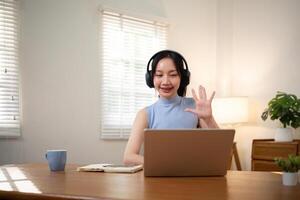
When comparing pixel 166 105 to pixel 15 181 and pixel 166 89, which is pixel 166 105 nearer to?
pixel 166 89

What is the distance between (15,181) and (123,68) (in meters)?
2.40

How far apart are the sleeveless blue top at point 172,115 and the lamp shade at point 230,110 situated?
1.80 metres

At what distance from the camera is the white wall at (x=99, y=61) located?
10.3 feet

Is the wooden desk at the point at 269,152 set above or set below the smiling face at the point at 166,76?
below

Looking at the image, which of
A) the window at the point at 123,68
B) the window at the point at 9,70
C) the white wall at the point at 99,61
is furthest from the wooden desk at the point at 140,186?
the window at the point at 123,68

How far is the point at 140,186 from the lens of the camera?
1299 millimetres

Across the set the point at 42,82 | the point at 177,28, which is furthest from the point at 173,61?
the point at 177,28

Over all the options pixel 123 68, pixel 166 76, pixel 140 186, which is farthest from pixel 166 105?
pixel 123 68

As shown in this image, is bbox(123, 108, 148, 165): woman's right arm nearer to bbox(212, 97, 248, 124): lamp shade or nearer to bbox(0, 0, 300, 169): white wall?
bbox(0, 0, 300, 169): white wall

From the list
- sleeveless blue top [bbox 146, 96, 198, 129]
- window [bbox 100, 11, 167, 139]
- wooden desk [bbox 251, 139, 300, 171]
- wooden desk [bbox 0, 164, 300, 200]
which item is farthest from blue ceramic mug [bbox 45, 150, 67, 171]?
wooden desk [bbox 251, 139, 300, 171]

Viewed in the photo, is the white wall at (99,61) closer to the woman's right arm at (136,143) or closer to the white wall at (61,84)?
the white wall at (61,84)

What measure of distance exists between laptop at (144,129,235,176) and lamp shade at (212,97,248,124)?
248 centimetres

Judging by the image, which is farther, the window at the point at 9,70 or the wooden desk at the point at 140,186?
the window at the point at 9,70

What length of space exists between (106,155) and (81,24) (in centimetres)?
127
